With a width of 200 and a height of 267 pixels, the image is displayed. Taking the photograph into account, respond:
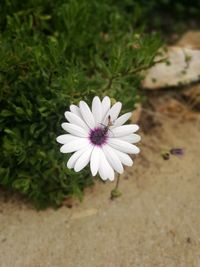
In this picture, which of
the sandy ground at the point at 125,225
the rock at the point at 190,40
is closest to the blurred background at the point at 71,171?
the sandy ground at the point at 125,225

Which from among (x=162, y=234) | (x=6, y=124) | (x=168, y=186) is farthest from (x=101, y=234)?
(x=6, y=124)

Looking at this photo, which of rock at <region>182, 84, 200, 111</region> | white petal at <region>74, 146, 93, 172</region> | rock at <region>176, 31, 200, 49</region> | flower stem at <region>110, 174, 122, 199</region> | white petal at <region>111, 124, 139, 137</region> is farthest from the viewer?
rock at <region>176, 31, 200, 49</region>

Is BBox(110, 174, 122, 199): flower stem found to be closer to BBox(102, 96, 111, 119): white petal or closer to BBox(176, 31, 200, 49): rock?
BBox(102, 96, 111, 119): white petal

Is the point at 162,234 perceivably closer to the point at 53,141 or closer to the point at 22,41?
the point at 53,141

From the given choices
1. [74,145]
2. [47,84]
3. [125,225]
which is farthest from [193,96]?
[74,145]

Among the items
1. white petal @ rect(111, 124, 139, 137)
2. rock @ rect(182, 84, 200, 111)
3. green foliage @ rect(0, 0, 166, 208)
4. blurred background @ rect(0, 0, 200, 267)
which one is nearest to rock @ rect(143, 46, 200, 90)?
rock @ rect(182, 84, 200, 111)

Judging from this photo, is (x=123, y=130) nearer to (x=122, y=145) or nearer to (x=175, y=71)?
(x=122, y=145)

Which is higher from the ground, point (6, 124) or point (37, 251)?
point (6, 124)
